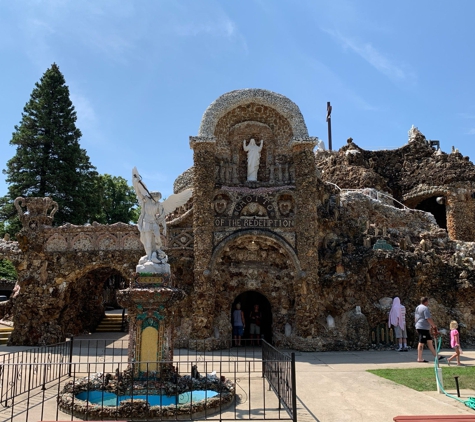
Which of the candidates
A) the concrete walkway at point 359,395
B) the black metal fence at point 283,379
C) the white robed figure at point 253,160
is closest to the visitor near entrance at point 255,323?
the concrete walkway at point 359,395

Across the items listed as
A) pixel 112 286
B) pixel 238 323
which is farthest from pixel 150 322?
pixel 112 286

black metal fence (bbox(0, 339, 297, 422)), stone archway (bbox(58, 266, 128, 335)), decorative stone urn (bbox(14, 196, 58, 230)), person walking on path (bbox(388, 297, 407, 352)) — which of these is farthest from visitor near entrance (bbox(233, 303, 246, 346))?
decorative stone urn (bbox(14, 196, 58, 230))

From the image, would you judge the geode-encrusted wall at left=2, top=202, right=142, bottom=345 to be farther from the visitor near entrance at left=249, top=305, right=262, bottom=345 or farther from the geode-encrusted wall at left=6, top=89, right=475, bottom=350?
the visitor near entrance at left=249, top=305, right=262, bottom=345

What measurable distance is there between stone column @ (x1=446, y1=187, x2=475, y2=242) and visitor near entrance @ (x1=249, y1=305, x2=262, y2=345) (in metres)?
14.8

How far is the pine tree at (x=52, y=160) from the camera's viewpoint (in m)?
29.0

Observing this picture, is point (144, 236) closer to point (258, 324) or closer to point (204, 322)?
point (204, 322)

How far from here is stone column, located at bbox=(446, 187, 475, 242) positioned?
87.3 feet

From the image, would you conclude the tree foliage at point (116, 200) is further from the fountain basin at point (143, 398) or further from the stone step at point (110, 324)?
the fountain basin at point (143, 398)

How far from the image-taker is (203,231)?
1722 centimetres

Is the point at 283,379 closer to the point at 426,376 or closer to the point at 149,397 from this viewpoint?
the point at 149,397

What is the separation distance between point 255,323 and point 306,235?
4.25m

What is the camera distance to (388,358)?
14.2 meters

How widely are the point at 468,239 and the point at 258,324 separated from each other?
51.3 ft

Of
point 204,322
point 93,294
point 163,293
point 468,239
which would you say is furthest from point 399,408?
point 468,239
